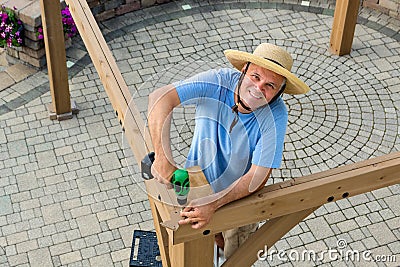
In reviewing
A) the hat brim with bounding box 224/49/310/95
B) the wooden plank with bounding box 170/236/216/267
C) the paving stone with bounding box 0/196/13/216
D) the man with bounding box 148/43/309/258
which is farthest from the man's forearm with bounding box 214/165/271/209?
the paving stone with bounding box 0/196/13/216

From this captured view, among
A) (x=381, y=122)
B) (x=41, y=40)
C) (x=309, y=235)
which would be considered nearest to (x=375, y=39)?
(x=381, y=122)

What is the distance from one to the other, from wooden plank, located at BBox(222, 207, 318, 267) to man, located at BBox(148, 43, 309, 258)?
0.43m

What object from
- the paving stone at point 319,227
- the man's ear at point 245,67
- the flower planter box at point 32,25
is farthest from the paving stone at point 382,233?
the flower planter box at point 32,25

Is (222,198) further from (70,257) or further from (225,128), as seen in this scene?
(70,257)

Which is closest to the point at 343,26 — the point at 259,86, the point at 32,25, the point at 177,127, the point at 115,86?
the point at 32,25

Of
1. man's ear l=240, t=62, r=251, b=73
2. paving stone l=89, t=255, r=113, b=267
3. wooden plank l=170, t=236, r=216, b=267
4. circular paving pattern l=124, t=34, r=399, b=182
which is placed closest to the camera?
wooden plank l=170, t=236, r=216, b=267

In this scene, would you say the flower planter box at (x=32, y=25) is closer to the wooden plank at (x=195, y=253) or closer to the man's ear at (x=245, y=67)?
the man's ear at (x=245, y=67)

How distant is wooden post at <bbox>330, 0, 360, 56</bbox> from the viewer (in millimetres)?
8477

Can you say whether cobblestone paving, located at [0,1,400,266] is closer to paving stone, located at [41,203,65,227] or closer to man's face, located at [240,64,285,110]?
paving stone, located at [41,203,65,227]

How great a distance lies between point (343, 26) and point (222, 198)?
5501 mm

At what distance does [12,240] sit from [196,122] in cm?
324

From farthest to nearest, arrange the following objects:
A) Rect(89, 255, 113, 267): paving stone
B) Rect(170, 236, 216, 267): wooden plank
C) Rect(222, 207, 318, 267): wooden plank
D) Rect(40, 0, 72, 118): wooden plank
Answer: Rect(40, 0, 72, 118): wooden plank, Rect(89, 255, 113, 267): paving stone, Rect(222, 207, 318, 267): wooden plank, Rect(170, 236, 216, 267): wooden plank

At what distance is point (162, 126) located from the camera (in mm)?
3889

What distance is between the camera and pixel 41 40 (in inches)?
331
